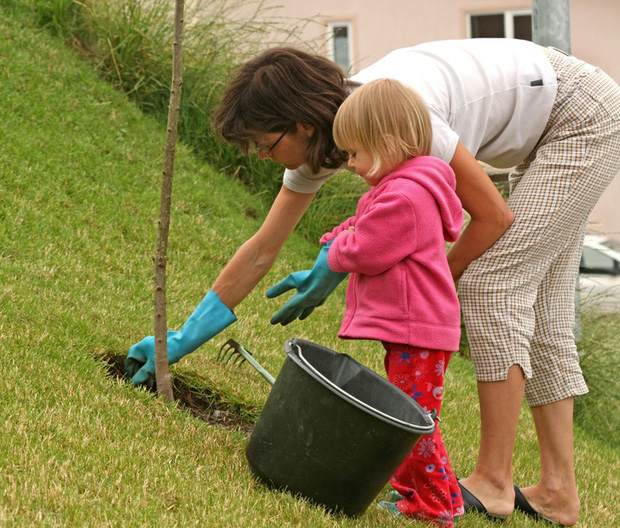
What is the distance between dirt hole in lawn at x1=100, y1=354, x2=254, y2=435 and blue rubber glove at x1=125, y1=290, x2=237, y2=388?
0.14m

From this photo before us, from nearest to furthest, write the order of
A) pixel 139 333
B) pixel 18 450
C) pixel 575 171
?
pixel 18 450 → pixel 575 171 → pixel 139 333

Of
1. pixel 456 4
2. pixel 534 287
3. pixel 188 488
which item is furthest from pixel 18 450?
pixel 456 4

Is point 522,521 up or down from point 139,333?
down

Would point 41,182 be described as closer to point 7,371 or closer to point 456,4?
point 7,371

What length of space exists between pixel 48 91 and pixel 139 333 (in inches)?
126

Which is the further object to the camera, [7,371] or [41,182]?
[41,182]

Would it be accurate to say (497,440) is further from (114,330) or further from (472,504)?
(114,330)

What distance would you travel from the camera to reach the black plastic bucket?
98.5 inches

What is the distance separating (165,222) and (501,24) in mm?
14931

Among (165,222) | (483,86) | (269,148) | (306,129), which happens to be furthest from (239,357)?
(483,86)

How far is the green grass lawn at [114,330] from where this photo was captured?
2549 mm

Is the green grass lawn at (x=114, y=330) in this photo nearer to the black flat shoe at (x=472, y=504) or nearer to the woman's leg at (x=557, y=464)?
the black flat shoe at (x=472, y=504)

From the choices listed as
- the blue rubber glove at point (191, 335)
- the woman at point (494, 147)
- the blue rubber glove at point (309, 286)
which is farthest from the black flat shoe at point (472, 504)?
the blue rubber glove at point (191, 335)

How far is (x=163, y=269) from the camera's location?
125 inches
